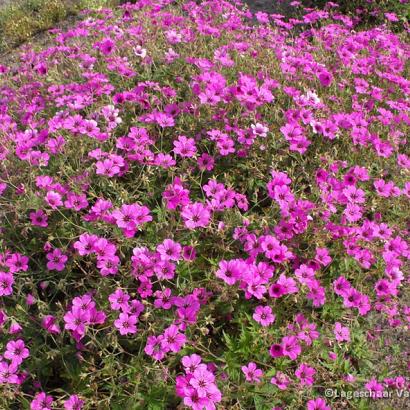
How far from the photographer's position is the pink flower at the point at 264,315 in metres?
2.66

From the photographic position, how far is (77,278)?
314 centimetres

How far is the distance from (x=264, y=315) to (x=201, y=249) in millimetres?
658

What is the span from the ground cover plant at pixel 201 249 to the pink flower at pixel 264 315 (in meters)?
0.02

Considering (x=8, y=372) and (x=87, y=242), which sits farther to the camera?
(x=87, y=242)

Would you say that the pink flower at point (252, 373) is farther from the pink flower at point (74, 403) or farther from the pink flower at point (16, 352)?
the pink flower at point (16, 352)

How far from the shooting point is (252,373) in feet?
8.18

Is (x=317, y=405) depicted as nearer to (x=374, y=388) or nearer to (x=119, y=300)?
(x=374, y=388)

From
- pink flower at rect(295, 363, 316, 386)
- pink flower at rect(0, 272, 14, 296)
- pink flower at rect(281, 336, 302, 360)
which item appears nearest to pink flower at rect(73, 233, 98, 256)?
pink flower at rect(0, 272, 14, 296)

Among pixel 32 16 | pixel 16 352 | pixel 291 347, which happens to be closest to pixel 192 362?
pixel 291 347

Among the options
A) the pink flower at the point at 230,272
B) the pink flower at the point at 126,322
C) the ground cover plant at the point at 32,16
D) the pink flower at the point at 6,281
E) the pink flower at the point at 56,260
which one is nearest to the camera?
the pink flower at the point at 126,322

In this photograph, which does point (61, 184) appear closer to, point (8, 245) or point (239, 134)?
point (8, 245)

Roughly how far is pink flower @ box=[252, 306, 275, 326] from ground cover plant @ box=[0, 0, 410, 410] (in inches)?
0.8

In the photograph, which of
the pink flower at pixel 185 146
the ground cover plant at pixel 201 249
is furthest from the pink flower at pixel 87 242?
the pink flower at pixel 185 146

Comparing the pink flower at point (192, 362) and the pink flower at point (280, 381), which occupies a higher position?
the pink flower at point (192, 362)
